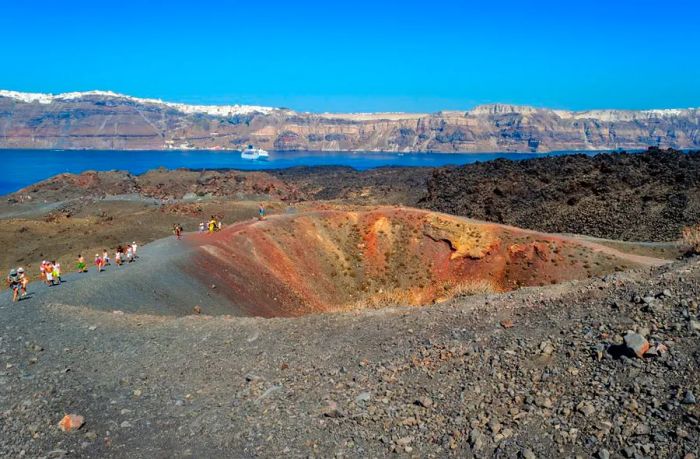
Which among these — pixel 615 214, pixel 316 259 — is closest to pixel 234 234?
pixel 316 259

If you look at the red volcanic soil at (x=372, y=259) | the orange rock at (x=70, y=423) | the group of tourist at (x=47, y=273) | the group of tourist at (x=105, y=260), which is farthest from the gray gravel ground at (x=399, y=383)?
the red volcanic soil at (x=372, y=259)

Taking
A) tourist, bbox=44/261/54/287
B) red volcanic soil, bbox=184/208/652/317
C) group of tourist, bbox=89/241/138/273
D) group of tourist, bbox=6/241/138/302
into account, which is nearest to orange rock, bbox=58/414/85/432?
group of tourist, bbox=6/241/138/302

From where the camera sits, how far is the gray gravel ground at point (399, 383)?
8.52 metres

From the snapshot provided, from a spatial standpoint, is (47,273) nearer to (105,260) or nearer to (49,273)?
(49,273)

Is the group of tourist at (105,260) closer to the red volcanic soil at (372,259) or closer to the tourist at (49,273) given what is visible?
the tourist at (49,273)

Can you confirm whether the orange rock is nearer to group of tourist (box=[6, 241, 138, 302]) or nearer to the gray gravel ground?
the gray gravel ground

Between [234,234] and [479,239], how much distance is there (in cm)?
1429

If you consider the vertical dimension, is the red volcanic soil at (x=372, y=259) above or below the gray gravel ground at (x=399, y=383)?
below

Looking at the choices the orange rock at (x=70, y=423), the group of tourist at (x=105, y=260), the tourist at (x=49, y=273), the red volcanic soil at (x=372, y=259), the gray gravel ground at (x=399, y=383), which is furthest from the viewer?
the red volcanic soil at (x=372, y=259)

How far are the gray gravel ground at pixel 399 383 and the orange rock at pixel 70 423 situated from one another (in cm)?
12

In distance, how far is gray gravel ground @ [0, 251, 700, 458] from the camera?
852 cm

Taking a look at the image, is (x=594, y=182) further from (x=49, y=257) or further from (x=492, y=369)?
(x=492, y=369)

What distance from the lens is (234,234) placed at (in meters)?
32.0

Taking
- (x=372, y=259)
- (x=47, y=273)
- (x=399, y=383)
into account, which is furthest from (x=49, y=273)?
(x=372, y=259)
